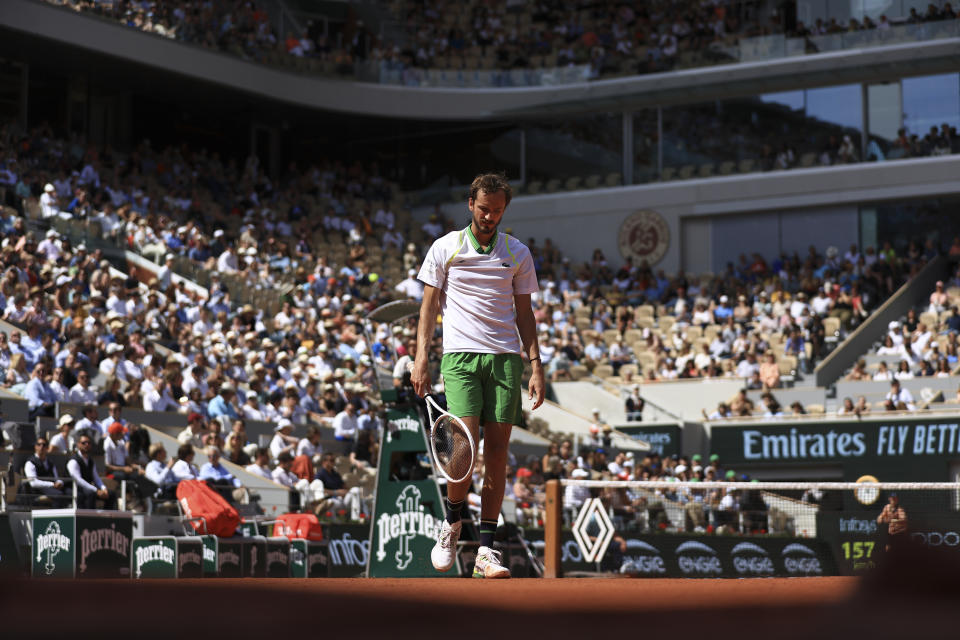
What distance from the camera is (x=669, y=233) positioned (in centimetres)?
3809

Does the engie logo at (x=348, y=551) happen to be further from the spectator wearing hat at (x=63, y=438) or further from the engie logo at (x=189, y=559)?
the spectator wearing hat at (x=63, y=438)

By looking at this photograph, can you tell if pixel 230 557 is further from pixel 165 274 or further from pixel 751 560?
pixel 165 274

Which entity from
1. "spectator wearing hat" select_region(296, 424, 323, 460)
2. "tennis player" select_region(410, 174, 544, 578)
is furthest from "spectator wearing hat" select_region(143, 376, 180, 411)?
"tennis player" select_region(410, 174, 544, 578)

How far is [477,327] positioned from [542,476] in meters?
14.2

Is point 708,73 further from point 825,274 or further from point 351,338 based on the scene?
point 351,338

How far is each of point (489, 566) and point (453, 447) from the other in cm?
74

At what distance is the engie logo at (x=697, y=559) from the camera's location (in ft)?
53.1

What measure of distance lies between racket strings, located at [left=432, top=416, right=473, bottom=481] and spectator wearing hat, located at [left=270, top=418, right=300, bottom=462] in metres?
9.98

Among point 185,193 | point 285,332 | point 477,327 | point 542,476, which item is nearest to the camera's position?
point 477,327

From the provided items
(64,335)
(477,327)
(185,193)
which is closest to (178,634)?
(477,327)

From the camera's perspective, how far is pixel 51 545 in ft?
40.5

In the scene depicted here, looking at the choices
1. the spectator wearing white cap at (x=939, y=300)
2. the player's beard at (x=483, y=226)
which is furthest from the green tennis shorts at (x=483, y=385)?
the spectator wearing white cap at (x=939, y=300)

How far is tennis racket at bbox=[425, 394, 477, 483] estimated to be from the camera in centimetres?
750

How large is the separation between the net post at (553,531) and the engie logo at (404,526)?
1.07 metres
